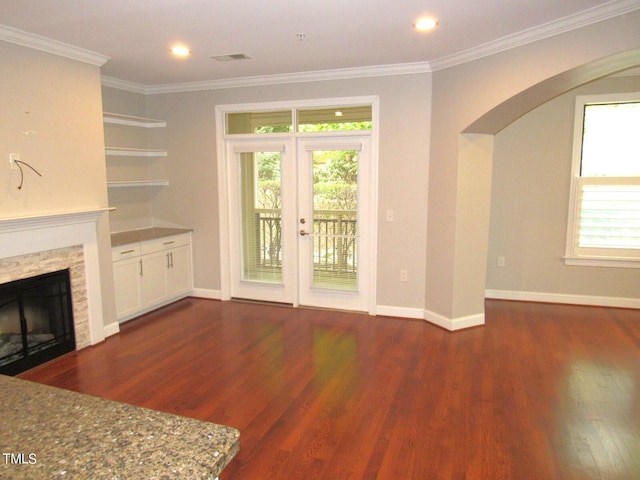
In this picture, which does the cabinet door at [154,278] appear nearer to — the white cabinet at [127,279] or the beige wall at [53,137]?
the white cabinet at [127,279]

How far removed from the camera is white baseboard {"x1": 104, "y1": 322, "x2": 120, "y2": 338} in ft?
14.0

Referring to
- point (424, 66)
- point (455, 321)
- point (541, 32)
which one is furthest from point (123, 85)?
point (455, 321)

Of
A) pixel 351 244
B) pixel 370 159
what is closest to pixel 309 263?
pixel 351 244

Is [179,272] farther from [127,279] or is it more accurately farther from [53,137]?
[53,137]

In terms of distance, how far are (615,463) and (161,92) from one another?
5.56 metres

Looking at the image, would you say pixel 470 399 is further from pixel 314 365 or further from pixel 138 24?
pixel 138 24

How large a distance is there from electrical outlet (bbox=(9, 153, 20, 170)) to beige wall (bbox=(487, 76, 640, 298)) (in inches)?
193

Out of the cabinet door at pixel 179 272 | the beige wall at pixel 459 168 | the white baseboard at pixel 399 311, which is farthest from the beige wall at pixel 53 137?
the beige wall at pixel 459 168

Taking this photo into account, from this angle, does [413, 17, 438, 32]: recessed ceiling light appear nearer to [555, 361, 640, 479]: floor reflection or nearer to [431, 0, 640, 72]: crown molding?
[431, 0, 640, 72]: crown molding

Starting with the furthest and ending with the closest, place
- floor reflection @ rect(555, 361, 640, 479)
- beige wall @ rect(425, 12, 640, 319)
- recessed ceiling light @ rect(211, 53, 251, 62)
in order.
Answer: recessed ceiling light @ rect(211, 53, 251, 62) → beige wall @ rect(425, 12, 640, 319) → floor reflection @ rect(555, 361, 640, 479)

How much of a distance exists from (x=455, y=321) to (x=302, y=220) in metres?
1.99

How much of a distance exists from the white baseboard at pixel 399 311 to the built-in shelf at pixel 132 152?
10.7 ft

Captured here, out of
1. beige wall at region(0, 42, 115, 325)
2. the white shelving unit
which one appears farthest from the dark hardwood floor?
the white shelving unit

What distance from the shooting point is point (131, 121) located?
5.14 meters
